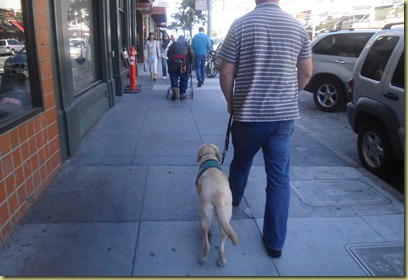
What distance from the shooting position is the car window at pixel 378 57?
193 inches

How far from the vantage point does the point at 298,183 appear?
4.56 meters

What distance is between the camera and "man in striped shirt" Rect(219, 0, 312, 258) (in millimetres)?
2762

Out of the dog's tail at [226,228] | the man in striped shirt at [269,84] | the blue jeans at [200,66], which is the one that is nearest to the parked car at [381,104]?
the man in striped shirt at [269,84]

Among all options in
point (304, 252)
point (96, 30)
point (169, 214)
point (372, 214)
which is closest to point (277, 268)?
Answer: point (304, 252)

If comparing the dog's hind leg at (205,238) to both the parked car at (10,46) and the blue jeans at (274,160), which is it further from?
the parked car at (10,46)

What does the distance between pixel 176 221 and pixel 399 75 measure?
3.16 meters

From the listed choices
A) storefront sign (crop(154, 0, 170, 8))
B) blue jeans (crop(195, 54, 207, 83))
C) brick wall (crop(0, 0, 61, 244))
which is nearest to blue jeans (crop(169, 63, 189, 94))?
blue jeans (crop(195, 54, 207, 83))

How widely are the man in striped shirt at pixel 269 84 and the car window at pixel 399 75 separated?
2072mm

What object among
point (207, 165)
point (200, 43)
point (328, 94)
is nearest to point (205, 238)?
point (207, 165)

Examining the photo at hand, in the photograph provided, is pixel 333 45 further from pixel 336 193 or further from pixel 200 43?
pixel 336 193

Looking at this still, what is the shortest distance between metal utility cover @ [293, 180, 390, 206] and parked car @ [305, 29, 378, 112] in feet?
16.5

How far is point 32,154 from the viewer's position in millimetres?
3826

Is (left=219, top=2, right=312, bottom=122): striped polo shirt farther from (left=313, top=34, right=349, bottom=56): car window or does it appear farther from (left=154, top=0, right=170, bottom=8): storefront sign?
(left=154, top=0, right=170, bottom=8): storefront sign

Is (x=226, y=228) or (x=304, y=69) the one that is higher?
(x=304, y=69)
